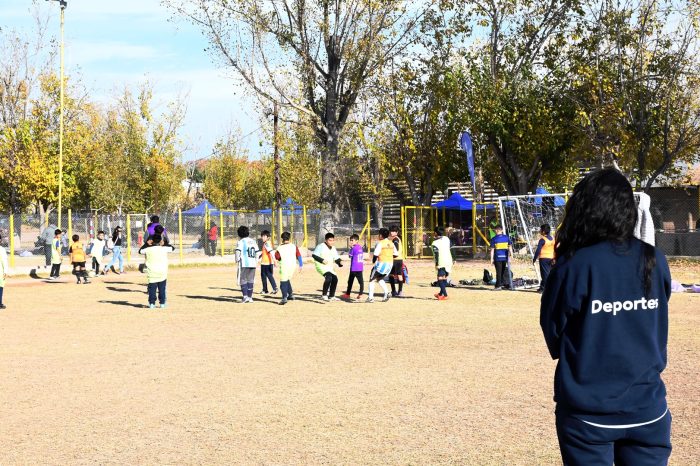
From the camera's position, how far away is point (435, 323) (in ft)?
47.5

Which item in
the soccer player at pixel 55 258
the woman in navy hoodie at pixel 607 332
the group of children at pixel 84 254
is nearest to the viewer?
the woman in navy hoodie at pixel 607 332

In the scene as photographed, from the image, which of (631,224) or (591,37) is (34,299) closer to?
(631,224)

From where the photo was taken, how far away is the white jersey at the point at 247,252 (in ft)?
58.4

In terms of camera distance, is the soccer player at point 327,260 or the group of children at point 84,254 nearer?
the soccer player at point 327,260

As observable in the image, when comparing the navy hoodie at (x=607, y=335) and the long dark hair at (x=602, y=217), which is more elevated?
the long dark hair at (x=602, y=217)

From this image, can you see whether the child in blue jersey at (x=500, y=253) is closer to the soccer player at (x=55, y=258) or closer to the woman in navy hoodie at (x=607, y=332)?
the soccer player at (x=55, y=258)

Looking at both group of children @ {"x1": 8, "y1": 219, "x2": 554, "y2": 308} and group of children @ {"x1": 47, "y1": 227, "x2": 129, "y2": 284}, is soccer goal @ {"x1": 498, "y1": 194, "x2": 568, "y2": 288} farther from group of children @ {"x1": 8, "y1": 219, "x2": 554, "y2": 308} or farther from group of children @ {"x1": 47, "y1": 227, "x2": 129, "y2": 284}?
group of children @ {"x1": 47, "y1": 227, "x2": 129, "y2": 284}

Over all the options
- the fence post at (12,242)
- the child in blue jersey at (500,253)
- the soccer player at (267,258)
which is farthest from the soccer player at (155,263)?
the fence post at (12,242)

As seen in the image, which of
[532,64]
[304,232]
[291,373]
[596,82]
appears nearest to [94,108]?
[304,232]

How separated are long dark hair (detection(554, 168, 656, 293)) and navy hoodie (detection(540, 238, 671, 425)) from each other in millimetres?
35

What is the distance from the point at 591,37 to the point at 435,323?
21.7 meters

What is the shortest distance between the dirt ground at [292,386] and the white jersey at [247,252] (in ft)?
3.82

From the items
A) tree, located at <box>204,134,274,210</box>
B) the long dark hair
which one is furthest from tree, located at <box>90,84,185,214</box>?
the long dark hair

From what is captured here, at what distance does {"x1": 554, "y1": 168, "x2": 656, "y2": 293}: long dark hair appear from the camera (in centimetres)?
331
